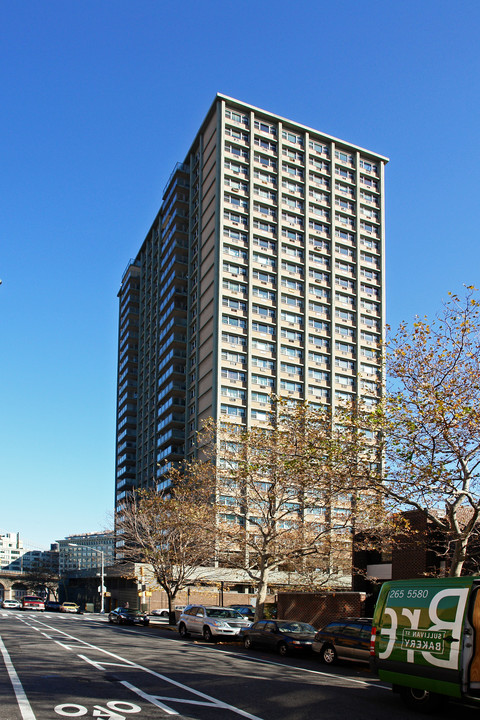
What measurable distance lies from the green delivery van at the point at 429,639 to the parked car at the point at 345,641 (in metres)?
6.92

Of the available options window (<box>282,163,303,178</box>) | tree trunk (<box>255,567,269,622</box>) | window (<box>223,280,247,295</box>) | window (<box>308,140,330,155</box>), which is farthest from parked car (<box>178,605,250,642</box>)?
window (<box>308,140,330,155</box>)

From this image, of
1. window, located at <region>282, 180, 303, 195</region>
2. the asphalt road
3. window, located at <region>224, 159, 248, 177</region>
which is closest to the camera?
the asphalt road

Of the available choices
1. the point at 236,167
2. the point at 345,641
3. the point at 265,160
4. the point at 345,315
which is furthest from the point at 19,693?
the point at 265,160

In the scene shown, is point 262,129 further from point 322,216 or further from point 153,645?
point 153,645

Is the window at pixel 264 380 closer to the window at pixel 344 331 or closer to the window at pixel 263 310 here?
the window at pixel 263 310

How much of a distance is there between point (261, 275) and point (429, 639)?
7006cm

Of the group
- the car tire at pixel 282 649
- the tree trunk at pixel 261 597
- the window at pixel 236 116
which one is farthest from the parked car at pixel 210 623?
the window at pixel 236 116

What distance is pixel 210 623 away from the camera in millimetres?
28500

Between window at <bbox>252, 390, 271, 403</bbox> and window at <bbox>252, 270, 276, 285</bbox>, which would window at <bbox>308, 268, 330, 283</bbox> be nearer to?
window at <bbox>252, 270, 276, 285</bbox>

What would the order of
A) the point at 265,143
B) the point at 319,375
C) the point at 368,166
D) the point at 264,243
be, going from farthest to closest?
the point at 368,166, the point at 265,143, the point at 319,375, the point at 264,243

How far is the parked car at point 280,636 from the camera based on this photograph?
2384cm

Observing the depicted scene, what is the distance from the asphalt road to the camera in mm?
11180

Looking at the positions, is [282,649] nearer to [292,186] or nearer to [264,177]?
[264,177]

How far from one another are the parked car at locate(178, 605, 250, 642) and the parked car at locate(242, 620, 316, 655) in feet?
5.03
